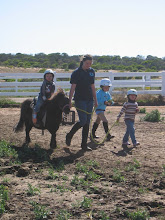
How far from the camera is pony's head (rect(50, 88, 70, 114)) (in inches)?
319

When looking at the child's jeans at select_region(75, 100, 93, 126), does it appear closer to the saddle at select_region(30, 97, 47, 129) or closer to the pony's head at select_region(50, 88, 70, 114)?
the pony's head at select_region(50, 88, 70, 114)

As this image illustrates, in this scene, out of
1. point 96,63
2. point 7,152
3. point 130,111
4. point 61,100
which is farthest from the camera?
point 96,63

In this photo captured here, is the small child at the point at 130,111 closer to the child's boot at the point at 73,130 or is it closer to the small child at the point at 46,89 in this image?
the child's boot at the point at 73,130

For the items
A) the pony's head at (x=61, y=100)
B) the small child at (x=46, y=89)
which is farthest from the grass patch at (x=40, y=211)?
the small child at (x=46, y=89)

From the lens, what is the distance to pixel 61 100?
821 cm

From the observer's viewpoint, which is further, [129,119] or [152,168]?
[129,119]

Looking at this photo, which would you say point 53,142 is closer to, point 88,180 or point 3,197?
point 88,180

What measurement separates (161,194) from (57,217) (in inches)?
65.0

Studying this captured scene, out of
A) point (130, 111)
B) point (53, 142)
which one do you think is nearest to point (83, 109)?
point (53, 142)

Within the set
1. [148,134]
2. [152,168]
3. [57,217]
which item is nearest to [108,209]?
[57,217]

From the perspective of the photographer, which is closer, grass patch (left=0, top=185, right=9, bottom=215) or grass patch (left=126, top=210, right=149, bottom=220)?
grass patch (left=126, top=210, right=149, bottom=220)

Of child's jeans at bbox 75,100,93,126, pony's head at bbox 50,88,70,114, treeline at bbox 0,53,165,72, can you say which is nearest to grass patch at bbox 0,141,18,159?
pony's head at bbox 50,88,70,114

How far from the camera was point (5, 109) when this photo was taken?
53.9 ft

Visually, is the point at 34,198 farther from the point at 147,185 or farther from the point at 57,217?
the point at 147,185
